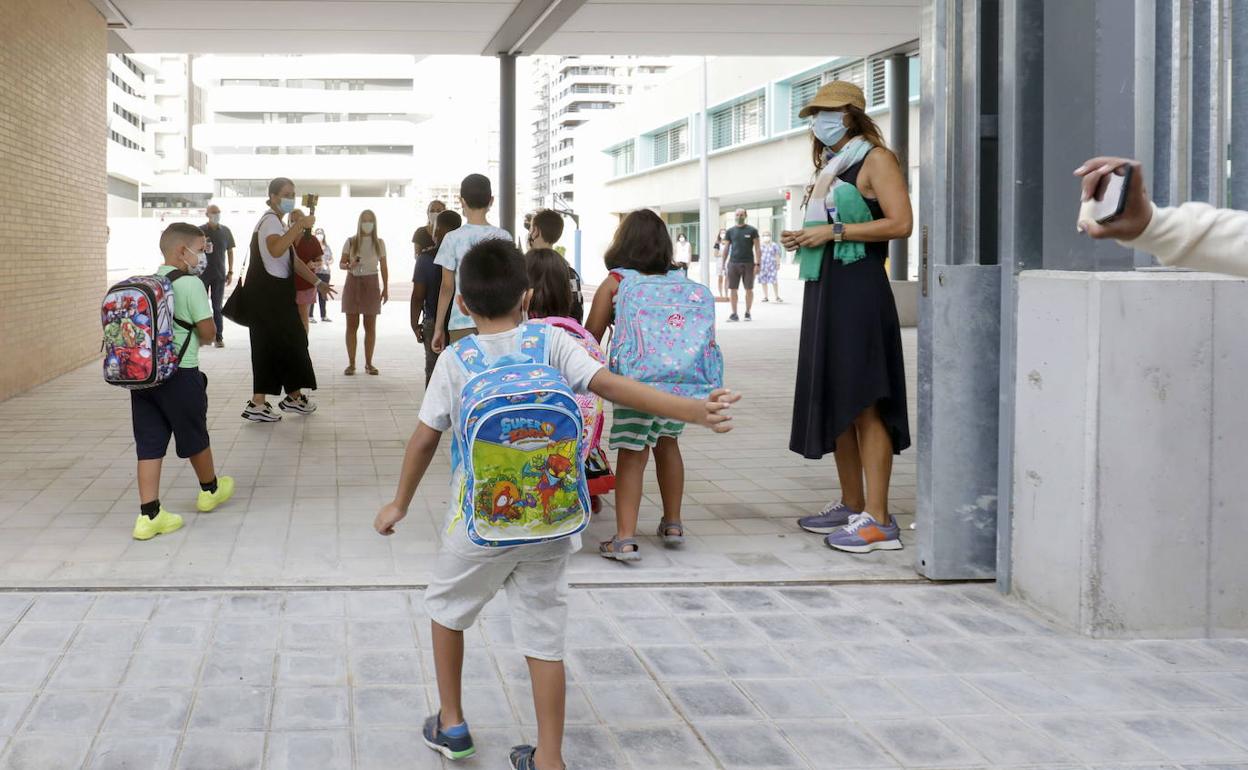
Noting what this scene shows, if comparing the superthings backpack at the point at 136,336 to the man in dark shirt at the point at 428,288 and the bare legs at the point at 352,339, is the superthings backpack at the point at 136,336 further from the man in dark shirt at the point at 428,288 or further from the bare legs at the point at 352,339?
the bare legs at the point at 352,339

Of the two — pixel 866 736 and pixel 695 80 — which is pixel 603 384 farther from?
pixel 695 80

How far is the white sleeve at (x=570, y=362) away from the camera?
10.9 feet

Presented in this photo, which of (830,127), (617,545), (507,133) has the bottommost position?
(617,545)

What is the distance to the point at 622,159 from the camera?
69.6 m

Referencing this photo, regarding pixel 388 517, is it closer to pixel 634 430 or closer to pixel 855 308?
pixel 634 430

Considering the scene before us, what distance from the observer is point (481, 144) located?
10144 cm

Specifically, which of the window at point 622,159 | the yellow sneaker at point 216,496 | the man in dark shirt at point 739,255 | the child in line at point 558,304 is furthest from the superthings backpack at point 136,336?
the window at point 622,159

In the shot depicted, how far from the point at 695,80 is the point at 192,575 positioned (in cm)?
5132

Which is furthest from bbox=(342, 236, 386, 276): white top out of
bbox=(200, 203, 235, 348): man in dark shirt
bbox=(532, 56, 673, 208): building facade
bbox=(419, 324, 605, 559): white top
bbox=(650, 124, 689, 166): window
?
bbox=(532, 56, 673, 208): building facade

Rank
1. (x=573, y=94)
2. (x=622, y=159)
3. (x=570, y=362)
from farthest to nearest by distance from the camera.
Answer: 1. (x=573, y=94)
2. (x=622, y=159)
3. (x=570, y=362)

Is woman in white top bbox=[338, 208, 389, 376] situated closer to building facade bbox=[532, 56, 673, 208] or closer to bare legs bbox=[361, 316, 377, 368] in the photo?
bare legs bbox=[361, 316, 377, 368]

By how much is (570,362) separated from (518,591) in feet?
1.91

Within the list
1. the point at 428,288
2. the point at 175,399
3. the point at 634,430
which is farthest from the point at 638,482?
the point at 428,288

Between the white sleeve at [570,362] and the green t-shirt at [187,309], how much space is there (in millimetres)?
2868
